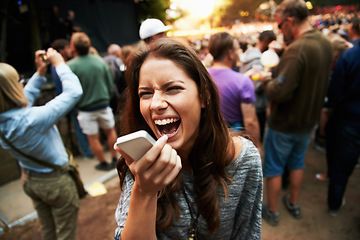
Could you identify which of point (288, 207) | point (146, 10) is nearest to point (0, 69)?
point (288, 207)

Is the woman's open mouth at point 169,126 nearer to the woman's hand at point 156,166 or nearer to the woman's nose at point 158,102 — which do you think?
the woman's nose at point 158,102

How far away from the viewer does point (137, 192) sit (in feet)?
2.49

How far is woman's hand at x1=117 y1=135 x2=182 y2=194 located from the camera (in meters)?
0.66

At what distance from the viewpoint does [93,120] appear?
4.00 m

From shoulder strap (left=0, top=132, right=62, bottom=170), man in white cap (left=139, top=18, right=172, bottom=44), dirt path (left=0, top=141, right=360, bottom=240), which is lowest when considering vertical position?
dirt path (left=0, top=141, right=360, bottom=240)

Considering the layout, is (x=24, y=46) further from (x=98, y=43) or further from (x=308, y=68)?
(x=308, y=68)

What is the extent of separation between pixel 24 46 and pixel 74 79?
6.00 m

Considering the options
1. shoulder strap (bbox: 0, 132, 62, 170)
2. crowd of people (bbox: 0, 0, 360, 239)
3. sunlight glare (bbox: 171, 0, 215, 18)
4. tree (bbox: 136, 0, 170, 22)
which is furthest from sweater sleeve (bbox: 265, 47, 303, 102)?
sunlight glare (bbox: 171, 0, 215, 18)

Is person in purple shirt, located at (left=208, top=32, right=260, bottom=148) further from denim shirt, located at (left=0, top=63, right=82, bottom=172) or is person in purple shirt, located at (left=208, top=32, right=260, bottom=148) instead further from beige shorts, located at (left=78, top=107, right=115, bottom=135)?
beige shorts, located at (left=78, top=107, right=115, bottom=135)

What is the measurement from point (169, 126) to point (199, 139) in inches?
8.8

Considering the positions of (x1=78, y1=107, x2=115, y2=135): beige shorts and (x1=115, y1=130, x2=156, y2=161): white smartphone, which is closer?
(x1=115, y1=130, x2=156, y2=161): white smartphone

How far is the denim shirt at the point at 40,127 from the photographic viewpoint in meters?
1.73

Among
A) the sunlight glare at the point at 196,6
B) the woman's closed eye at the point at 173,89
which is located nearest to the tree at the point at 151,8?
the sunlight glare at the point at 196,6

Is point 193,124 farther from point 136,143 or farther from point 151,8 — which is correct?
point 151,8
